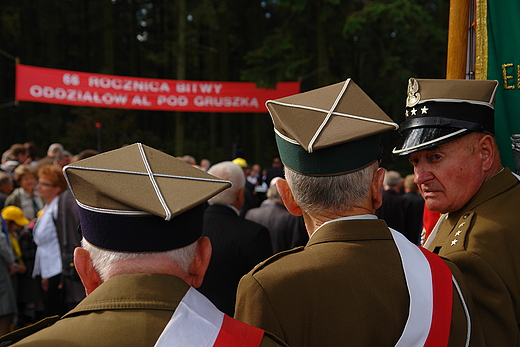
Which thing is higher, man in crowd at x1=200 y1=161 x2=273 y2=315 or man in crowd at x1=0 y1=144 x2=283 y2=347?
man in crowd at x1=0 y1=144 x2=283 y2=347

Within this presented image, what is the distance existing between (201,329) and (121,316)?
187 millimetres

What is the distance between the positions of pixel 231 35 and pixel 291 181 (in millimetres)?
24768

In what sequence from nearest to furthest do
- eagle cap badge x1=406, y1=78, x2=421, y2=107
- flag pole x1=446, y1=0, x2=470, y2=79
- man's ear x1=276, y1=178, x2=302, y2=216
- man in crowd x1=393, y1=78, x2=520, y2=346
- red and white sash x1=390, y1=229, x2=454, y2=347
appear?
red and white sash x1=390, y1=229, x2=454, y2=347, man's ear x1=276, y1=178, x2=302, y2=216, man in crowd x1=393, y1=78, x2=520, y2=346, eagle cap badge x1=406, y1=78, x2=421, y2=107, flag pole x1=446, y1=0, x2=470, y2=79

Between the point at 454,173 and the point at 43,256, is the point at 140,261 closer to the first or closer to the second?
the point at 454,173

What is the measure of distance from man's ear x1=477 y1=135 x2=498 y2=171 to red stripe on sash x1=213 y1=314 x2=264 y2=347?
136 cm

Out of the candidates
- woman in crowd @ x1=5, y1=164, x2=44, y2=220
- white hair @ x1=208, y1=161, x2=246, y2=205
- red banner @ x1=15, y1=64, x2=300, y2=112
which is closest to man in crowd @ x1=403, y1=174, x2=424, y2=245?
white hair @ x1=208, y1=161, x2=246, y2=205

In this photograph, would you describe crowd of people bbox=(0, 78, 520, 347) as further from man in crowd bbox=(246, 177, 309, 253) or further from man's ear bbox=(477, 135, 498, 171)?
man in crowd bbox=(246, 177, 309, 253)

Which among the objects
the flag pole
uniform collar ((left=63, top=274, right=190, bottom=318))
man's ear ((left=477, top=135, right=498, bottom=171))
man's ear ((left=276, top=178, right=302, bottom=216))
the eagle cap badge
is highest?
the flag pole

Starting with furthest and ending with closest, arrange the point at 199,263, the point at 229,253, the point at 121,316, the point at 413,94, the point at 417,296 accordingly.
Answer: the point at 229,253 → the point at 413,94 → the point at 417,296 → the point at 199,263 → the point at 121,316

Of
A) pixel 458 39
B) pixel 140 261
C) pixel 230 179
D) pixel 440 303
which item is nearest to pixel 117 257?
pixel 140 261

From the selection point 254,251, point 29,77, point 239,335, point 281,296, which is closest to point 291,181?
point 281,296

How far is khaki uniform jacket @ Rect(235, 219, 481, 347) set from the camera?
Result: 1.53 m

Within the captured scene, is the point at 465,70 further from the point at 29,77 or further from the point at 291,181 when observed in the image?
the point at 29,77

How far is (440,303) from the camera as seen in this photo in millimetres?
1615
